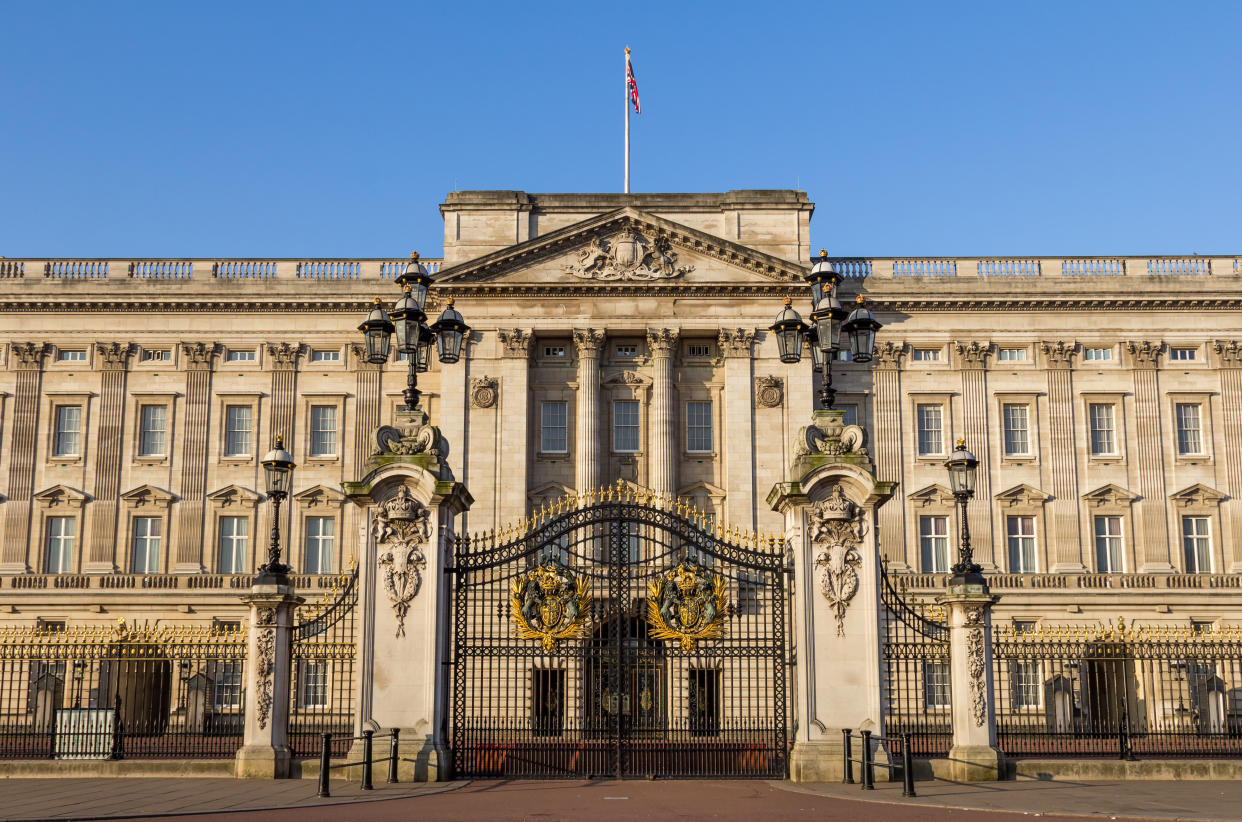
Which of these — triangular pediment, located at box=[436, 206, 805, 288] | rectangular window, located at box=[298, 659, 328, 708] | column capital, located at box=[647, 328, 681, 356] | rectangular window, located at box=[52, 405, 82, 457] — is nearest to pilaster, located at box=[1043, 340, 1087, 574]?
triangular pediment, located at box=[436, 206, 805, 288]

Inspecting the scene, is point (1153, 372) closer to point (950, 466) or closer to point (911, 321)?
point (911, 321)

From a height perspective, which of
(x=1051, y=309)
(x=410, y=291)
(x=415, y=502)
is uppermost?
(x=1051, y=309)

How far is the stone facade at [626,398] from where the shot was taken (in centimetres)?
4941

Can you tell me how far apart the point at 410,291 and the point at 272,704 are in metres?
7.42

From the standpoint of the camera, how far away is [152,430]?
51.9 m

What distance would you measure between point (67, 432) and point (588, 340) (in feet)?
70.3

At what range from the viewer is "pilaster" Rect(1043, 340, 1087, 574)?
49.8 meters

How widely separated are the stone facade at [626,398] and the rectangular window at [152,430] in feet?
0.26

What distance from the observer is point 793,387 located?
1961 inches

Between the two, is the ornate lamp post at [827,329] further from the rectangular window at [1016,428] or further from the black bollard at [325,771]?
the rectangular window at [1016,428]

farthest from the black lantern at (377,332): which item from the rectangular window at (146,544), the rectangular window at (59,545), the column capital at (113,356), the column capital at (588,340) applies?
the rectangular window at (59,545)

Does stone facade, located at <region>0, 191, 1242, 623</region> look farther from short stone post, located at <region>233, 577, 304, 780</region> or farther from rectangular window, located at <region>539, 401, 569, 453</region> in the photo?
short stone post, located at <region>233, 577, 304, 780</region>

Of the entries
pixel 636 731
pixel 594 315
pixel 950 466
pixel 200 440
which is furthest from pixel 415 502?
pixel 200 440

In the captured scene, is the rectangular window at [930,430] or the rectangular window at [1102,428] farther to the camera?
the rectangular window at [930,430]
